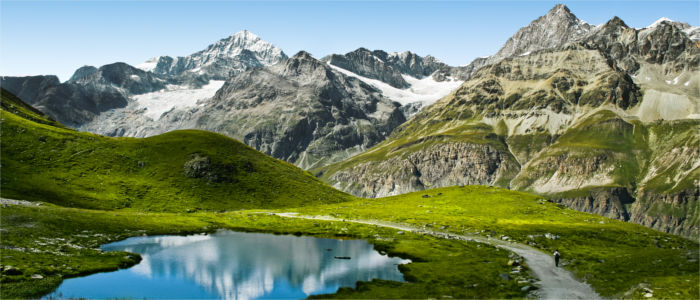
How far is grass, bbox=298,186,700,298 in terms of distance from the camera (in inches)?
1969

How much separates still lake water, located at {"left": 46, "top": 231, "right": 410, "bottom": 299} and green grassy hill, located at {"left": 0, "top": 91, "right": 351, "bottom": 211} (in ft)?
151

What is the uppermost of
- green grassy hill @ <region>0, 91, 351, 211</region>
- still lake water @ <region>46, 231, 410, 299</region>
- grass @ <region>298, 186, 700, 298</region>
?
green grassy hill @ <region>0, 91, 351, 211</region>

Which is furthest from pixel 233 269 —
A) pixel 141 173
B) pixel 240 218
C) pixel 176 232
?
pixel 141 173

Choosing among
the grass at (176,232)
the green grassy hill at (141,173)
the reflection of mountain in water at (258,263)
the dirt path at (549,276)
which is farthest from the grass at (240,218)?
the reflection of mountain in water at (258,263)

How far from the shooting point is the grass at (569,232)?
50.0 meters

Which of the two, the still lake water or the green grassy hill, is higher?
the green grassy hill

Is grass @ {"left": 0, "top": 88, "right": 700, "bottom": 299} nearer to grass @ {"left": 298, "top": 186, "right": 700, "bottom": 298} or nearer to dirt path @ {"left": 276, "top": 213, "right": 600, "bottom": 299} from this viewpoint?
grass @ {"left": 298, "top": 186, "right": 700, "bottom": 298}

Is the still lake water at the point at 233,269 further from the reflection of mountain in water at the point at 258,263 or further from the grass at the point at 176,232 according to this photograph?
the grass at the point at 176,232

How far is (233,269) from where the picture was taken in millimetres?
59906

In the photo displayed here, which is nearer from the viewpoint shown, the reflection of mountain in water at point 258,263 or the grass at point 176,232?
the grass at point 176,232

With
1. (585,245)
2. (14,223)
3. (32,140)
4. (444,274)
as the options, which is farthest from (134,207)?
(585,245)

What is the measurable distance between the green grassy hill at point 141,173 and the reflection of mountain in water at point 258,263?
45.5m

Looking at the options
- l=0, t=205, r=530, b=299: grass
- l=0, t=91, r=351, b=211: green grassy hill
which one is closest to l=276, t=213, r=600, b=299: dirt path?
l=0, t=205, r=530, b=299: grass

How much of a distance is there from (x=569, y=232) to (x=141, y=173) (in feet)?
373
